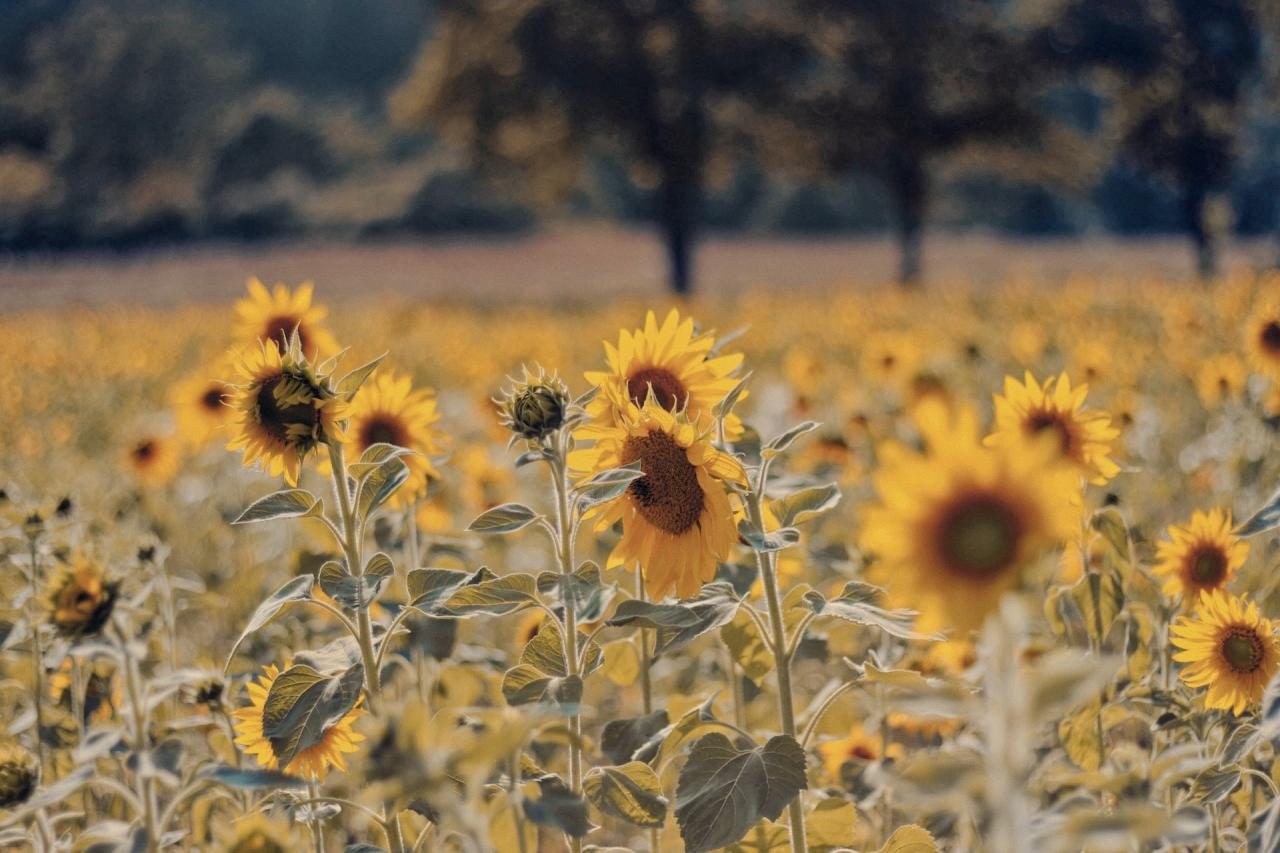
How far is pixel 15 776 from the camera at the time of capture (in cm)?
140

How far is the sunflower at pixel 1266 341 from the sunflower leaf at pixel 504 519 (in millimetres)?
2002

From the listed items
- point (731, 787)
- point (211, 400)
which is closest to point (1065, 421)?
point (731, 787)

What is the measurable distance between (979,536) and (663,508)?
1.73 feet

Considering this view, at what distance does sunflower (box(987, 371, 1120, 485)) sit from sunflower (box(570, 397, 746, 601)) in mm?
446

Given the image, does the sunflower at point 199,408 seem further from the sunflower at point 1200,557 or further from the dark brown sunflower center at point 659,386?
the sunflower at point 1200,557

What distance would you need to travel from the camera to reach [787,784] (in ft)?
4.10

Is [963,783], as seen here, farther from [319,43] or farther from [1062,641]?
[319,43]

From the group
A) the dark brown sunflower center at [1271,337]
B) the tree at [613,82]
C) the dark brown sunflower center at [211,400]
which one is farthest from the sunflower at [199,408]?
the tree at [613,82]

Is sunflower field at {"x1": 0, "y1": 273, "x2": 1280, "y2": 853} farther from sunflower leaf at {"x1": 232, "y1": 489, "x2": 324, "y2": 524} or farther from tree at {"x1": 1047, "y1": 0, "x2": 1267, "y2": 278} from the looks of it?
tree at {"x1": 1047, "y1": 0, "x2": 1267, "y2": 278}

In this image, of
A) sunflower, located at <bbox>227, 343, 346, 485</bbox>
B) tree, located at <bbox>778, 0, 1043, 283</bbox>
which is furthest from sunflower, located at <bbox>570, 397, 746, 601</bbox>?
tree, located at <bbox>778, 0, 1043, 283</bbox>

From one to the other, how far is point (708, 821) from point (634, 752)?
0.83ft

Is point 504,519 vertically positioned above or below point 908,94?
below

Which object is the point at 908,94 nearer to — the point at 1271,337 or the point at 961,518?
the point at 1271,337

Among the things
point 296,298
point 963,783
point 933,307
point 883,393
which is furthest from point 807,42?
point 963,783
